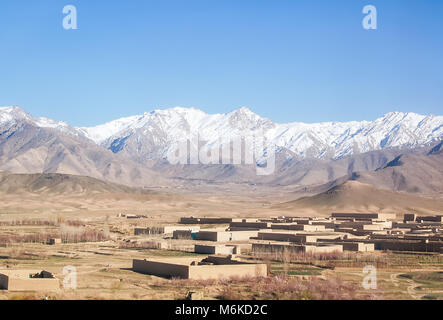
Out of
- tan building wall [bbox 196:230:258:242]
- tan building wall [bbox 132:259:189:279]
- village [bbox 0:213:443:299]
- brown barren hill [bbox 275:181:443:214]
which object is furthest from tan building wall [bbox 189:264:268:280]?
brown barren hill [bbox 275:181:443:214]

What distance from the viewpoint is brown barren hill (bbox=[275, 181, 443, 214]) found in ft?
545

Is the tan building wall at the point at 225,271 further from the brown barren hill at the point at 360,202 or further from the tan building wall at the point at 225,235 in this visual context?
the brown barren hill at the point at 360,202

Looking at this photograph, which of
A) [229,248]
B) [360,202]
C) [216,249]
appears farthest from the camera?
[360,202]

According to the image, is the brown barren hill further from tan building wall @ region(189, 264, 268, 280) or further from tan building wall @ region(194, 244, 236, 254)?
tan building wall @ region(189, 264, 268, 280)

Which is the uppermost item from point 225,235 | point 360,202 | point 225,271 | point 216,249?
point 360,202

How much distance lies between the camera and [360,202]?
17212 centimetres

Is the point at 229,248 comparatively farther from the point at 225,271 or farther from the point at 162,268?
the point at 225,271

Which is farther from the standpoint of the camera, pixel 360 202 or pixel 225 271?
pixel 360 202

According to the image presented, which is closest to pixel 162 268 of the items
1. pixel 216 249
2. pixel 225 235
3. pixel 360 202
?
pixel 216 249

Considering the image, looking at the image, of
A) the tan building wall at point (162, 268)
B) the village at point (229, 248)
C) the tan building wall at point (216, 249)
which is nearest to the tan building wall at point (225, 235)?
the village at point (229, 248)

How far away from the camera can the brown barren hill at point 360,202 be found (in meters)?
166
